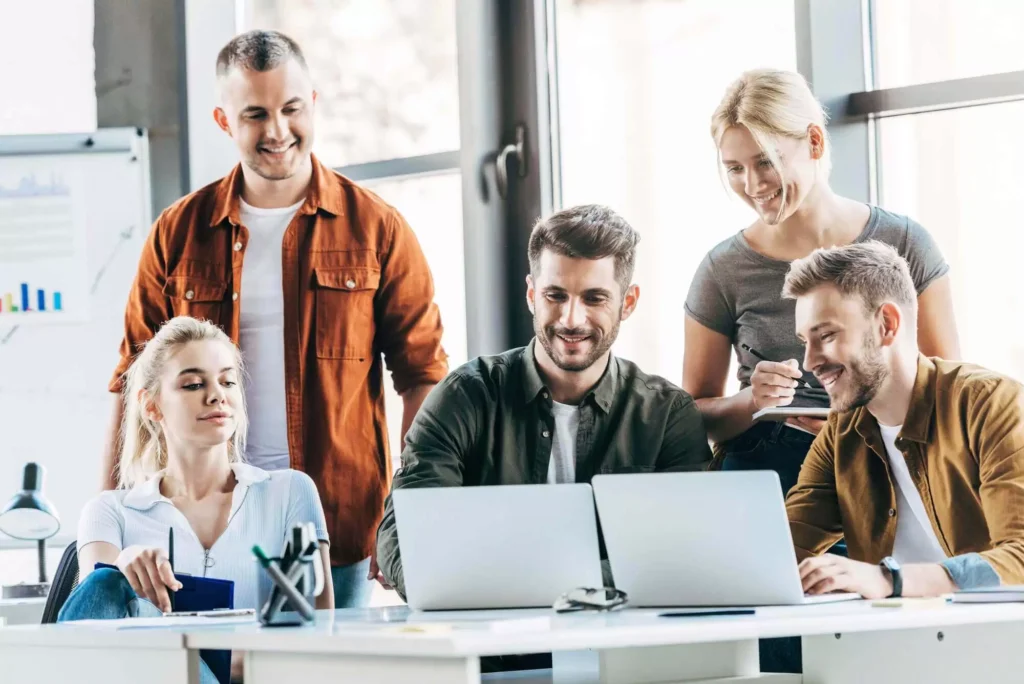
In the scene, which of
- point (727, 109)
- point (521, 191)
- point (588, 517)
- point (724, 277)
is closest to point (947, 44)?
point (727, 109)

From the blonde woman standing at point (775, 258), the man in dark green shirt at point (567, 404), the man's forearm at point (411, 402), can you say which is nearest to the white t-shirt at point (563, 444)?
the man in dark green shirt at point (567, 404)

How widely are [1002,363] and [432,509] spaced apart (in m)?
1.49

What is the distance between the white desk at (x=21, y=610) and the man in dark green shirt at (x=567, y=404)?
1.08m

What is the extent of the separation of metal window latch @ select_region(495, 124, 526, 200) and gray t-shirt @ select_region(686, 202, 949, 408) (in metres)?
0.66

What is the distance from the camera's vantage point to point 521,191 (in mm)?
3744

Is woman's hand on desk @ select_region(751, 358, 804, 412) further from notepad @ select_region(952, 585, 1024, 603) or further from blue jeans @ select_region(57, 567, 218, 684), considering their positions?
blue jeans @ select_region(57, 567, 218, 684)

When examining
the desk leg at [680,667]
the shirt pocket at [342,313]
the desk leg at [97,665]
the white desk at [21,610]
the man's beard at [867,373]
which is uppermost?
the shirt pocket at [342,313]

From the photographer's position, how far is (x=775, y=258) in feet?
10.3

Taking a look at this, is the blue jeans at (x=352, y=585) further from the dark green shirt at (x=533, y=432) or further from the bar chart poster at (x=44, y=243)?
the bar chart poster at (x=44, y=243)

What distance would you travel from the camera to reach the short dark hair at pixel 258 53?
3.59 metres

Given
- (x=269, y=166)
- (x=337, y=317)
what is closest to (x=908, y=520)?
(x=337, y=317)

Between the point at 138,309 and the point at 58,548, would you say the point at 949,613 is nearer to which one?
the point at 138,309

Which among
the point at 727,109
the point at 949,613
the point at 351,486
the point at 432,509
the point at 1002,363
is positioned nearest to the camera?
the point at 949,613

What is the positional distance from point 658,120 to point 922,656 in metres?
1.89
